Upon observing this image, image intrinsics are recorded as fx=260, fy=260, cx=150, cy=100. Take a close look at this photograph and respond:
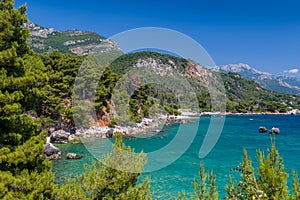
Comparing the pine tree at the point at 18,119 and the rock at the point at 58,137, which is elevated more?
the pine tree at the point at 18,119

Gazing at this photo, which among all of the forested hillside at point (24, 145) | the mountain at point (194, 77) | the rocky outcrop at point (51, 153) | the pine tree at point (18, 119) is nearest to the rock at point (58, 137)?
the rocky outcrop at point (51, 153)

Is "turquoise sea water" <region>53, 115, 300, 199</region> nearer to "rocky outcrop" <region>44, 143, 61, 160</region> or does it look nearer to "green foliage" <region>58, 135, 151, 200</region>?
"rocky outcrop" <region>44, 143, 61, 160</region>

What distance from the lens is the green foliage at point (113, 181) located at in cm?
1132

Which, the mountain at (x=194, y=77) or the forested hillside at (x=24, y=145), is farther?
the mountain at (x=194, y=77)

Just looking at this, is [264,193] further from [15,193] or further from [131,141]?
[131,141]

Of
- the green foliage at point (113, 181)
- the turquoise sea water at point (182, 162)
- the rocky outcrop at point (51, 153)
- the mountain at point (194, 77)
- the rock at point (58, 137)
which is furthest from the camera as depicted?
the mountain at point (194, 77)

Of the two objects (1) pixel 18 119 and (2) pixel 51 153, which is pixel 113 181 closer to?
(1) pixel 18 119

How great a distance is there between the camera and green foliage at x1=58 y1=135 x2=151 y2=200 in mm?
11320

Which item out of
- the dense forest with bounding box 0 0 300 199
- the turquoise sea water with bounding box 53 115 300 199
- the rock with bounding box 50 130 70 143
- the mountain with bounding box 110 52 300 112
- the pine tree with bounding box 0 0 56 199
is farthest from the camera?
the mountain with bounding box 110 52 300 112

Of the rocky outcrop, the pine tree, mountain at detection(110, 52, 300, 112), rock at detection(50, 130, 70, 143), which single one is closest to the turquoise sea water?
the rocky outcrop

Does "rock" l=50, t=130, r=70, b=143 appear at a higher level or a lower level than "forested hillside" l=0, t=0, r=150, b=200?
lower

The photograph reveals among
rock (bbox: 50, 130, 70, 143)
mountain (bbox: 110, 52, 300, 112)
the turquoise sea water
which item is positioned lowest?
the turquoise sea water

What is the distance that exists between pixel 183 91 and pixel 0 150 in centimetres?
11434

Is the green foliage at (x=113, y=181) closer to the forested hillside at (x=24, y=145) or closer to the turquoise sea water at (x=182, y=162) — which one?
the forested hillside at (x=24, y=145)
